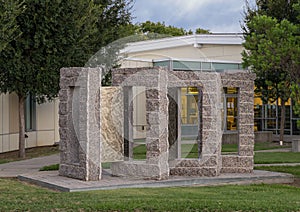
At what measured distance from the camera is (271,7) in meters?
25.2

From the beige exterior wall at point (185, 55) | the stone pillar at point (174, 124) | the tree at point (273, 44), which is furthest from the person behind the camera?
the beige exterior wall at point (185, 55)

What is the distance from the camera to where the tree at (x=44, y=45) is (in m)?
19.0

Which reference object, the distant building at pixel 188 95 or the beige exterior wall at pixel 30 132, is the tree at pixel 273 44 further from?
the beige exterior wall at pixel 30 132

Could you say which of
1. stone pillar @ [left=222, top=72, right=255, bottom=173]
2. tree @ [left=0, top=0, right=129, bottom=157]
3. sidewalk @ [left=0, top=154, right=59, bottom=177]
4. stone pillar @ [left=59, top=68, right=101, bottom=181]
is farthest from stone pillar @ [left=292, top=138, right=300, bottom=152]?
stone pillar @ [left=59, top=68, right=101, bottom=181]

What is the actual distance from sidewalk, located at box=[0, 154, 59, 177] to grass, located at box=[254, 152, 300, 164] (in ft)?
23.4

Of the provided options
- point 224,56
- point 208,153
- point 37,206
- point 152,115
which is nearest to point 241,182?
point 208,153

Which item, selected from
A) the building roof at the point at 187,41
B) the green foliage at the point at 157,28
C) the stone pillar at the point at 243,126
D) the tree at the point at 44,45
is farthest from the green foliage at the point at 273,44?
the green foliage at the point at 157,28

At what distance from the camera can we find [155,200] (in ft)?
33.3

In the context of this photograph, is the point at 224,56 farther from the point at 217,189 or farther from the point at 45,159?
the point at 217,189

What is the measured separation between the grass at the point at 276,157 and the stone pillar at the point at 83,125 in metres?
7.03

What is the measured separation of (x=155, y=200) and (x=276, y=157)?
11223mm

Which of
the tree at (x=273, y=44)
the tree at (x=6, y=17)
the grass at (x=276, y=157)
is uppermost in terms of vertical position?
the tree at (x=6, y=17)

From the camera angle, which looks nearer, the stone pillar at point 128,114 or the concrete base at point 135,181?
the concrete base at point 135,181

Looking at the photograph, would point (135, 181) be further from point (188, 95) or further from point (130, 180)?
point (188, 95)
